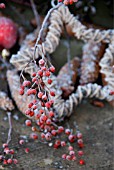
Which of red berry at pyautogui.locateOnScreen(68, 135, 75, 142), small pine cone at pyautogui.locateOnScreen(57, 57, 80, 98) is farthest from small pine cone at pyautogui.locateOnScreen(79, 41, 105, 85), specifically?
red berry at pyautogui.locateOnScreen(68, 135, 75, 142)

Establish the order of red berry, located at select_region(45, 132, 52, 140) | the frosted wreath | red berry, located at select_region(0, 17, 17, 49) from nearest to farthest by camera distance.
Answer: red berry, located at select_region(45, 132, 52, 140) < the frosted wreath < red berry, located at select_region(0, 17, 17, 49)

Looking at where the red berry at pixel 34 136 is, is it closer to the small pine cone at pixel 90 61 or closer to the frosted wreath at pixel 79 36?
the frosted wreath at pixel 79 36

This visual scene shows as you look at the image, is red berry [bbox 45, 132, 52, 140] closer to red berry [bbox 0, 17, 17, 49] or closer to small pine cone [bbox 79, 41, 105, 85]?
small pine cone [bbox 79, 41, 105, 85]

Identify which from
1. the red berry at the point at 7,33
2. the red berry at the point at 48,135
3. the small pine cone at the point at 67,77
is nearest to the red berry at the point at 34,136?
the red berry at the point at 48,135

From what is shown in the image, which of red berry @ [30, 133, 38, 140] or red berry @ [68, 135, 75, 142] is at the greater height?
red berry @ [30, 133, 38, 140]

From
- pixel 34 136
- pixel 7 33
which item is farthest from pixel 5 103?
pixel 7 33

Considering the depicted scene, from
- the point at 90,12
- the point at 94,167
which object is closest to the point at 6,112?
the point at 94,167
